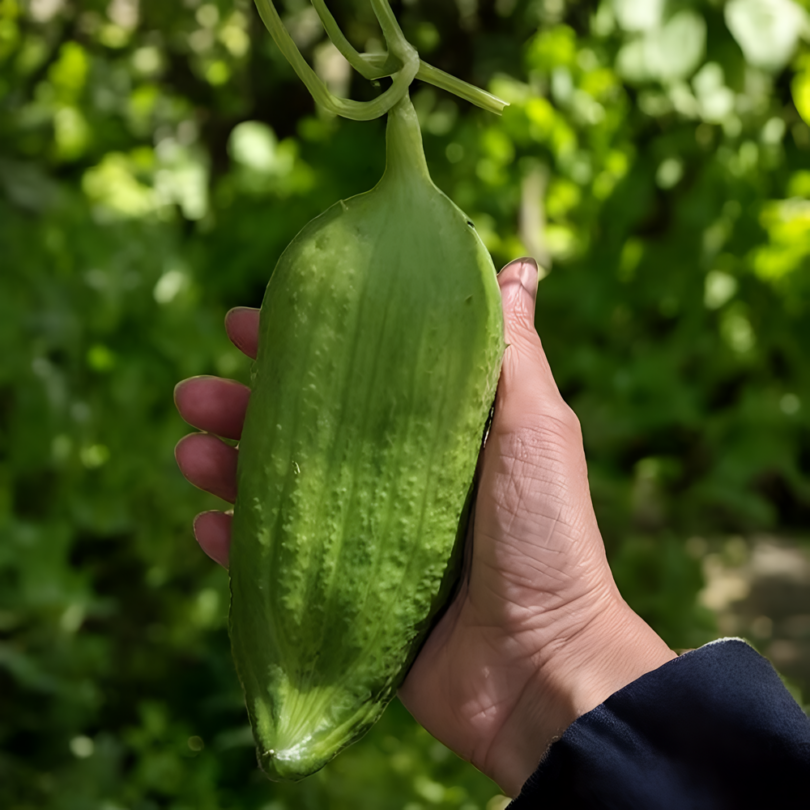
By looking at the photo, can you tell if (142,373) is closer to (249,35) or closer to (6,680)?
(6,680)

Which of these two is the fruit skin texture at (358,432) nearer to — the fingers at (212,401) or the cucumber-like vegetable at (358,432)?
the cucumber-like vegetable at (358,432)

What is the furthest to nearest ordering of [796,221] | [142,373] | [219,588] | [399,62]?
[796,221] → [219,588] → [142,373] → [399,62]

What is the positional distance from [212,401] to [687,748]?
909 millimetres

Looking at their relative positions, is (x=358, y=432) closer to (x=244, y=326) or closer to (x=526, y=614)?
(x=526, y=614)

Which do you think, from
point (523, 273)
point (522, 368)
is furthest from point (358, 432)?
point (523, 273)

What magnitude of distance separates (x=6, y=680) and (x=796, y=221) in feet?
6.98

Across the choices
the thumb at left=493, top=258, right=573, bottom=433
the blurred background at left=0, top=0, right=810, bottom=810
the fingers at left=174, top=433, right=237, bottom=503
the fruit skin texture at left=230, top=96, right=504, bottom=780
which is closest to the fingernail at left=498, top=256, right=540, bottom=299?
the thumb at left=493, top=258, right=573, bottom=433

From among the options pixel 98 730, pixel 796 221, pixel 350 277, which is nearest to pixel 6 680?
pixel 98 730

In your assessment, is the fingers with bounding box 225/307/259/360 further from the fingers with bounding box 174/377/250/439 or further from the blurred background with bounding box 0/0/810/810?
the blurred background with bounding box 0/0/810/810

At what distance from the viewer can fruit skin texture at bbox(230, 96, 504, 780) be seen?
115 centimetres

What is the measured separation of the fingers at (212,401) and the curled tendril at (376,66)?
614 mm

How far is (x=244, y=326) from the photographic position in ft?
5.27

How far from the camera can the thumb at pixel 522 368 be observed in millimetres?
1390

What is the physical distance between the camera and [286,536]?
1.17 metres
